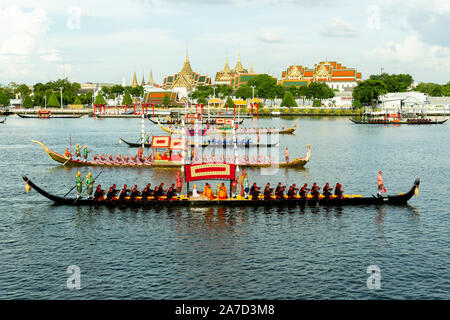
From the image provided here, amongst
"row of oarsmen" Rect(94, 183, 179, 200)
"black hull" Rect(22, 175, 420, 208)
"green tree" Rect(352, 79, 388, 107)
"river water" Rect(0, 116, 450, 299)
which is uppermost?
"green tree" Rect(352, 79, 388, 107)

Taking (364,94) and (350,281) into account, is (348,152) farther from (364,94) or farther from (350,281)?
(364,94)

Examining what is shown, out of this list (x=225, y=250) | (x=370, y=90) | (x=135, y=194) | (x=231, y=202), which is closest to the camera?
(x=225, y=250)

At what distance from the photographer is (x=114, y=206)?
3634 centimetres

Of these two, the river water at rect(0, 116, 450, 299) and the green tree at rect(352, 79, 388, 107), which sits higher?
the green tree at rect(352, 79, 388, 107)

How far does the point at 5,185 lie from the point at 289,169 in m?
29.5

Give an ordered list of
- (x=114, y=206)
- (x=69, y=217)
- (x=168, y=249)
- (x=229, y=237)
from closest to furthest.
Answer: (x=168, y=249) < (x=229, y=237) < (x=69, y=217) < (x=114, y=206)

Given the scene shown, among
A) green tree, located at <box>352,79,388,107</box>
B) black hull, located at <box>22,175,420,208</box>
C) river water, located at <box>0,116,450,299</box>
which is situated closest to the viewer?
river water, located at <box>0,116,450,299</box>

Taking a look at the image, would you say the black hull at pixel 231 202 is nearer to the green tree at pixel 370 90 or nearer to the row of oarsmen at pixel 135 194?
the row of oarsmen at pixel 135 194

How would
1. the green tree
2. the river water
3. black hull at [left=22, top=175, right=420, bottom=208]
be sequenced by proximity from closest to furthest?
the river water
black hull at [left=22, top=175, right=420, bottom=208]
the green tree

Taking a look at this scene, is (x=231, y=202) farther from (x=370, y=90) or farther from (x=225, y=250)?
(x=370, y=90)

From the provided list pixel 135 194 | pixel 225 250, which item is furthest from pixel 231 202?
pixel 225 250

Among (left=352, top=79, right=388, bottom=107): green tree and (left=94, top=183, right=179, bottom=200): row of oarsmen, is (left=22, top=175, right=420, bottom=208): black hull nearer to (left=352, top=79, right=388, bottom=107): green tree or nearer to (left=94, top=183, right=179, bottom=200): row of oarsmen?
(left=94, top=183, right=179, bottom=200): row of oarsmen

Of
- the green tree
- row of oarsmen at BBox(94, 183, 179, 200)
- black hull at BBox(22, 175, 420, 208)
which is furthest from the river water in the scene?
the green tree

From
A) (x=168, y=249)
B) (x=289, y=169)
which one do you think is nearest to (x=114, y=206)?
(x=168, y=249)
